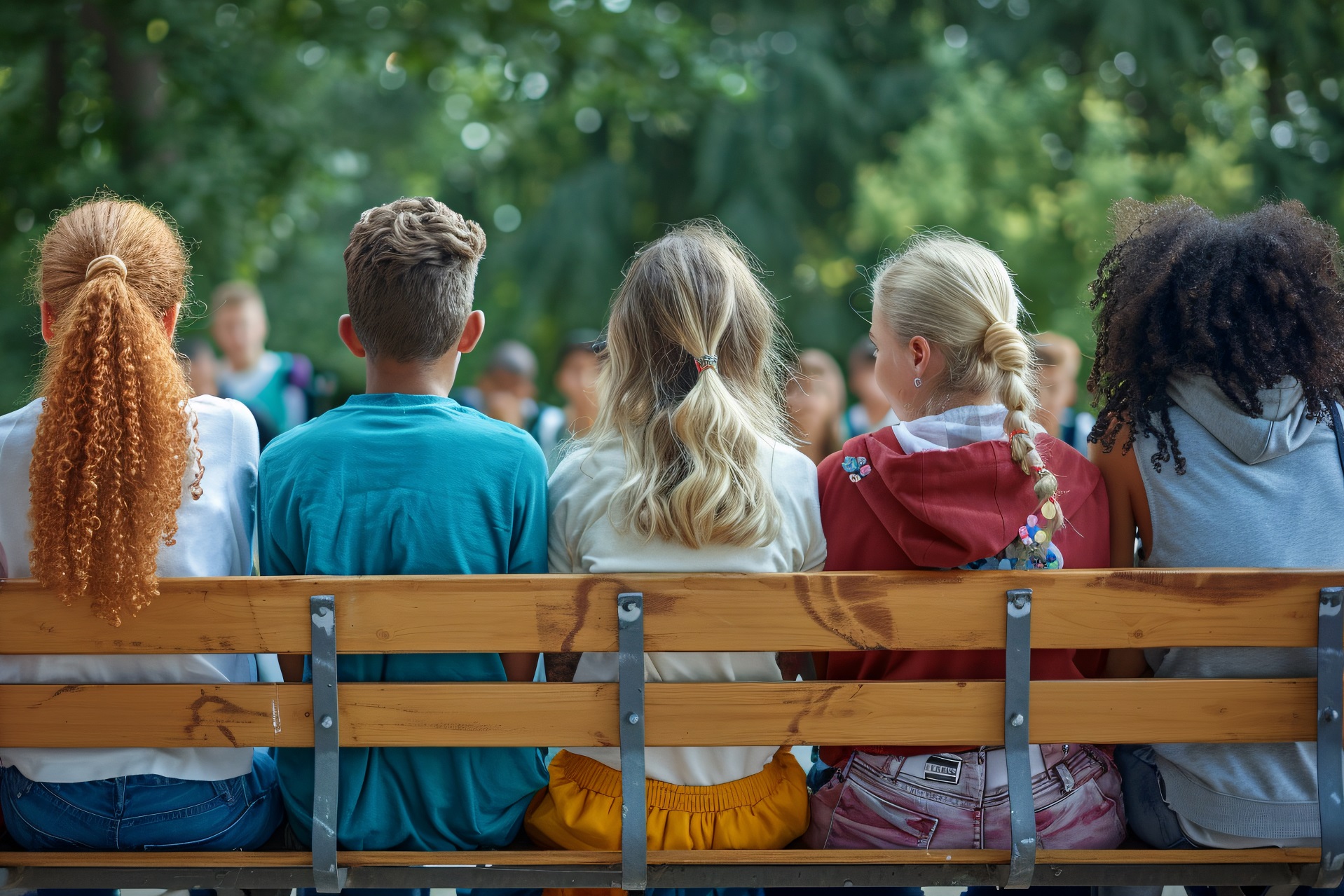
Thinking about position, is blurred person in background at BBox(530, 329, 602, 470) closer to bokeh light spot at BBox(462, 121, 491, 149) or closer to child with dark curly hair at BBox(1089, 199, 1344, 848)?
child with dark curly hair at BBox(1089, 199, 1344, 848)

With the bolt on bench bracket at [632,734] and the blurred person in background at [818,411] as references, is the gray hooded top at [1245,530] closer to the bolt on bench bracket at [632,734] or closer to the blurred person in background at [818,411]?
the bolt on bench bracket at [632,734]

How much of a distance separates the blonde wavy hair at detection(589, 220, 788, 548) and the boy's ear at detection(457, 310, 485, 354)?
0.30 m

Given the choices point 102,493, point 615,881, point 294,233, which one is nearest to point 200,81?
point 294,233

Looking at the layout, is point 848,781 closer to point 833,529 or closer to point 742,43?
point 833,529

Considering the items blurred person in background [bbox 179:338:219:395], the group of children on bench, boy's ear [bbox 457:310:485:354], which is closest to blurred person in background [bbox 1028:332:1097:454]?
the group of children on bench

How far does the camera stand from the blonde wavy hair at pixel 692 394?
2.32m

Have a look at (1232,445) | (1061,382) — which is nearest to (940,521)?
(1232,445)

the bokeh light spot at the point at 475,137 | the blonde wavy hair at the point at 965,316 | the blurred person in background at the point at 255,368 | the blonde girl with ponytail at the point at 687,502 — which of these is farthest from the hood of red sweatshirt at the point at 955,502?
the bokeh light spot at the point at 475,137

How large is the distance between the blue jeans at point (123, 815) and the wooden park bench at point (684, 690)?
3.1 inches

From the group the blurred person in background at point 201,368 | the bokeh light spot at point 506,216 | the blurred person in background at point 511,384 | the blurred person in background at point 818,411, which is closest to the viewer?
the blurred person in background at point 818,411

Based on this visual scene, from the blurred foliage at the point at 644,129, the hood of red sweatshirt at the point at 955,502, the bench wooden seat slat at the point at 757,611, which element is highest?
the blurred foliage at the point at 644,129

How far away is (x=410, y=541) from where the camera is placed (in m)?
2.37

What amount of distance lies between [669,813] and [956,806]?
0.59 meters

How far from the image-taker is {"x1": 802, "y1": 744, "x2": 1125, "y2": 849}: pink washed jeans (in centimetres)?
235
